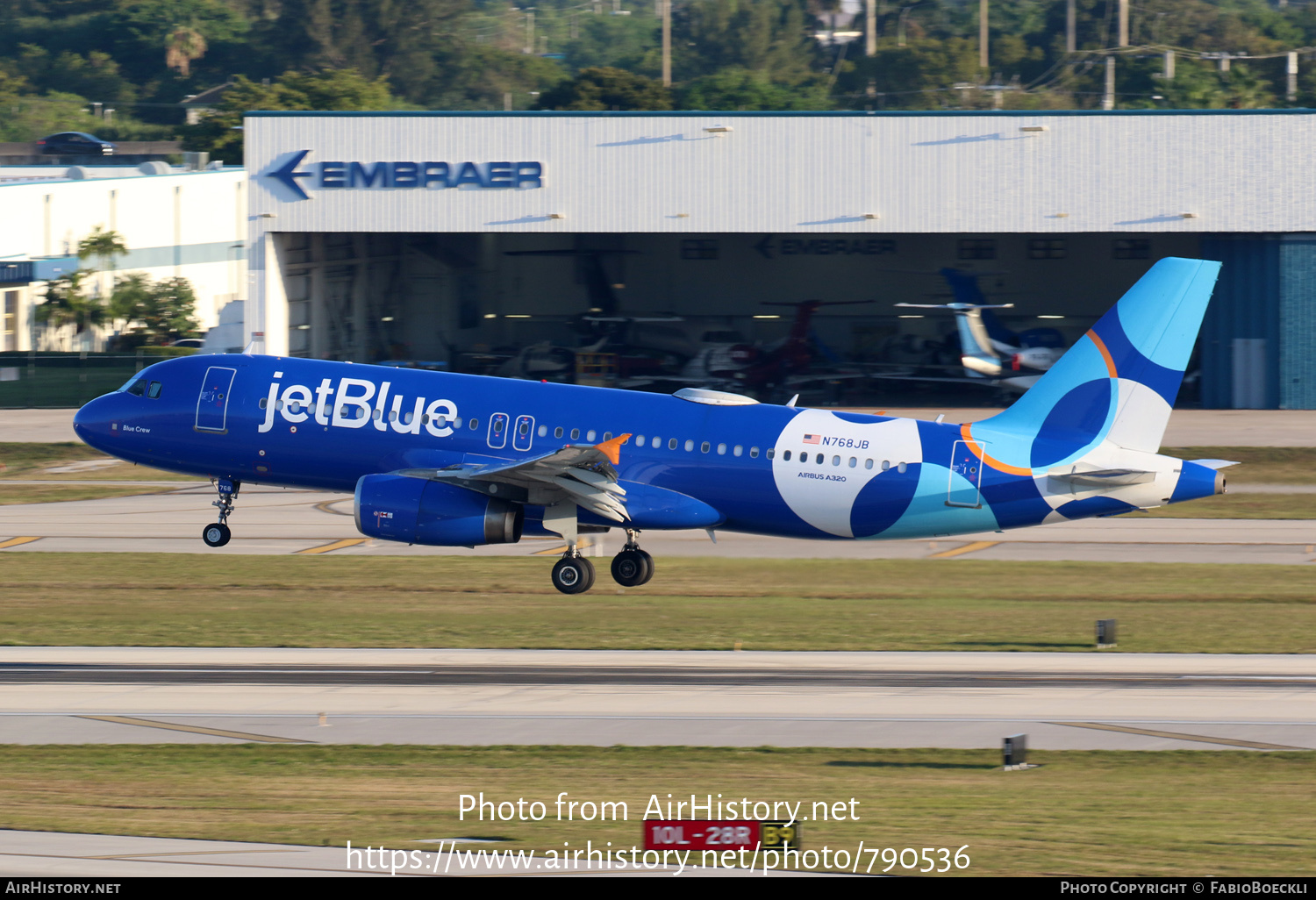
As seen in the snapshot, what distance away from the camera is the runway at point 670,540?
4831cm

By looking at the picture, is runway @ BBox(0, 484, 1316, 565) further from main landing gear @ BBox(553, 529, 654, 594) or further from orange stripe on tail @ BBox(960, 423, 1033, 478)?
orange stripe on tail @ BBox(960, 423, 1033, 478)

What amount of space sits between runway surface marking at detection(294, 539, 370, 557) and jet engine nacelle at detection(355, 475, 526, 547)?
11.2 m

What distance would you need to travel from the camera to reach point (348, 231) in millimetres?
78375

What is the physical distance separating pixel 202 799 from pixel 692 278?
2720 inches

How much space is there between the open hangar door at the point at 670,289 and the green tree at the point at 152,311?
53.1 feet

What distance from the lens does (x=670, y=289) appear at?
90.2 m

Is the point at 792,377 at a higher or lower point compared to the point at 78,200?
lower

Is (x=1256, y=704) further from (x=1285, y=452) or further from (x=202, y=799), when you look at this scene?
(x=1285, y=452)

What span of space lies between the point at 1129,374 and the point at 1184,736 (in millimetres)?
10246

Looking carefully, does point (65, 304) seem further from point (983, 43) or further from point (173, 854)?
point (983, 43)

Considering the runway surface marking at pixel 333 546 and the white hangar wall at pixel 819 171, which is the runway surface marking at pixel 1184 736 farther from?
the white hangar wall at pixel 819 171

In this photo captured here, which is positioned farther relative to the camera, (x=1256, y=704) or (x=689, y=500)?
(x=689, y=500)

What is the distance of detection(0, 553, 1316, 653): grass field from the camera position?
36375mm

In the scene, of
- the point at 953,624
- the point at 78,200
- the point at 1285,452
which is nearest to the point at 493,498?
the point at 953,624
